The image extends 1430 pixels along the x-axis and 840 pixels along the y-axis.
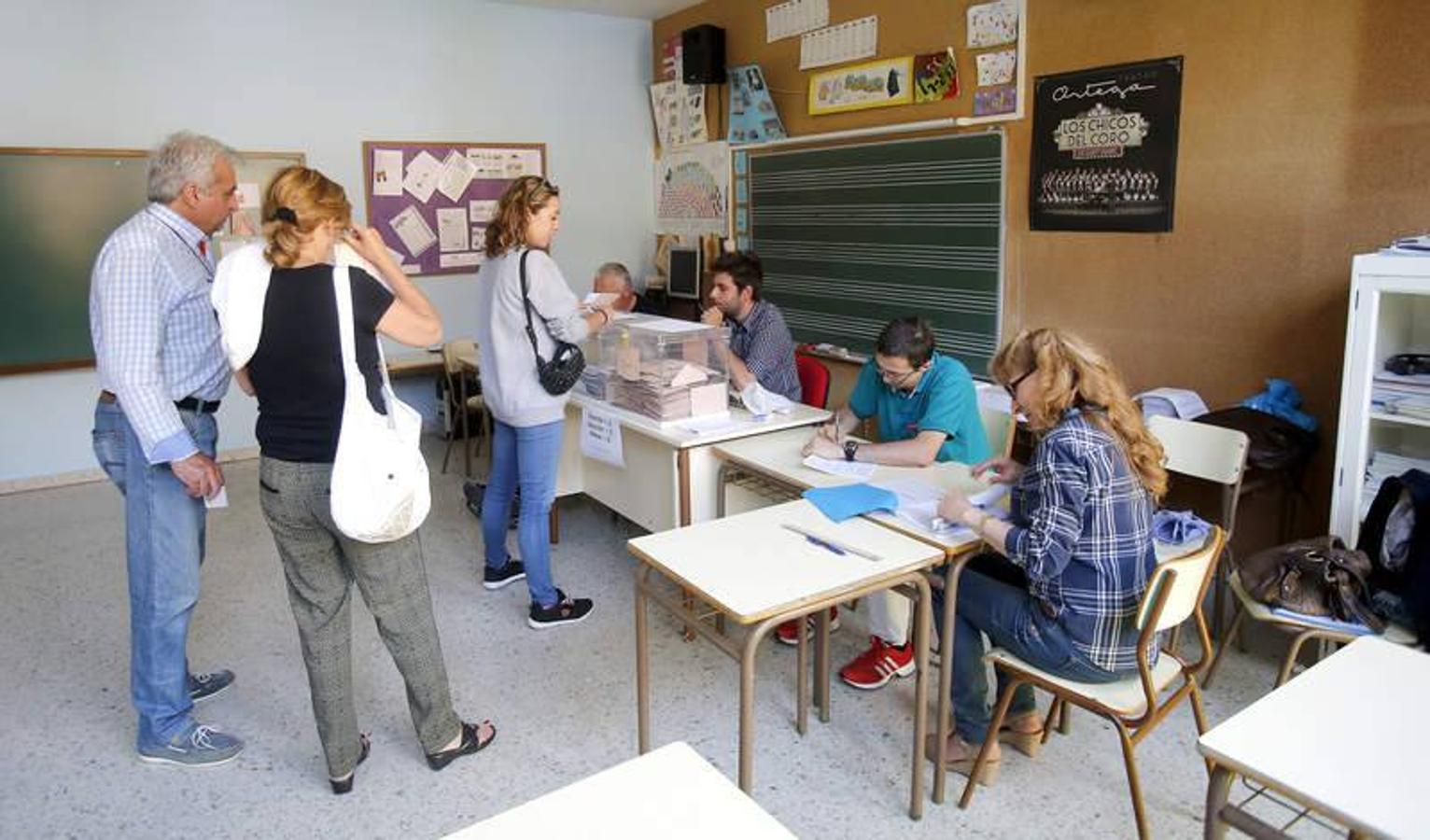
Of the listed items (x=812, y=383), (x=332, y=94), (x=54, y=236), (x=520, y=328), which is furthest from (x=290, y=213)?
(x=332, y=94)

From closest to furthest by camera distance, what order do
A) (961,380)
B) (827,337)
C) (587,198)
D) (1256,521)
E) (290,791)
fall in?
(290,791), (961,380), (1256,521), (827,337), (587,198)

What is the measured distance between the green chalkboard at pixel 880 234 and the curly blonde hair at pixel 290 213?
3.00m

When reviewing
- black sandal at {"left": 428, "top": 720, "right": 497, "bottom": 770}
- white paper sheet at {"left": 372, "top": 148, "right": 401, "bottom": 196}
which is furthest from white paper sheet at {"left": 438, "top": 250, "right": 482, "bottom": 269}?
black sandal at {"left": 428, "top": 720, "right": 497, "bottom": 770}

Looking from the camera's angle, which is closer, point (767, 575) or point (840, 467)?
point (767, 575)

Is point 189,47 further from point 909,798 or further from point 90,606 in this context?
point 909,798

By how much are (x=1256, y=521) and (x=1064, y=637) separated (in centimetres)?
187

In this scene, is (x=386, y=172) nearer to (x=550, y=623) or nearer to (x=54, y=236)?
(x=54, y=236)

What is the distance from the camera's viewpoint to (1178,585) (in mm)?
1782

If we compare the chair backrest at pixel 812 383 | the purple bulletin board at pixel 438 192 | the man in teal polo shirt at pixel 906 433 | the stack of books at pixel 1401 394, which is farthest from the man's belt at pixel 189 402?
the purple bulletin board at pixel 438 192

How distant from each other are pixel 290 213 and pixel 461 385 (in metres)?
3.20

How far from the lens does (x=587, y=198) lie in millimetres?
6285

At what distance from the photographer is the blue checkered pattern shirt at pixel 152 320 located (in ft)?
6.82

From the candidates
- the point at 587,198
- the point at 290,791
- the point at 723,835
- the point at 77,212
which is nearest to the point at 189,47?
the point at 77,212

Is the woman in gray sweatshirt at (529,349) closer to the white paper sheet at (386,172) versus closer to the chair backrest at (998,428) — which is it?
the chair backrest at (998,428)
